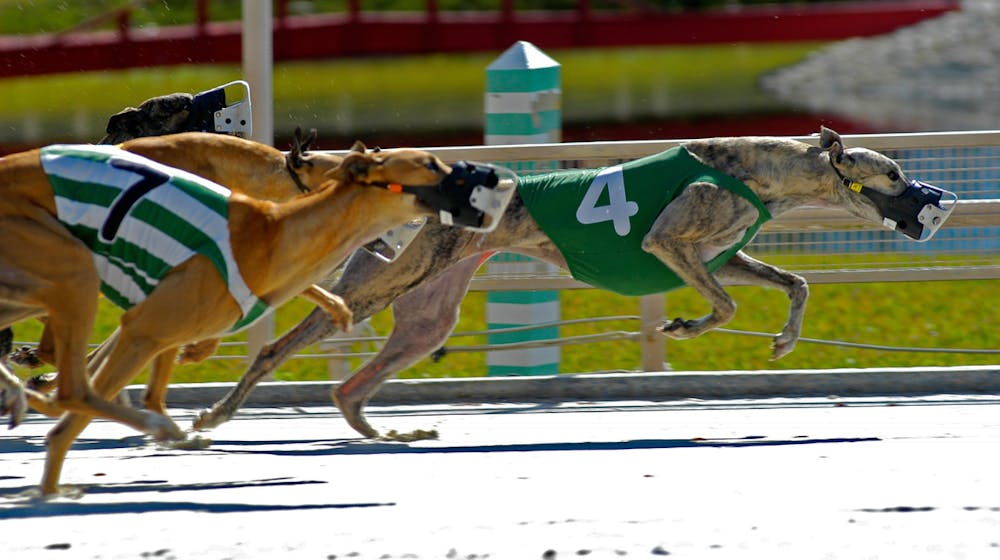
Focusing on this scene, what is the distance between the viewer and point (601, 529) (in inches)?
219

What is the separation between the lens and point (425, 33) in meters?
22.6

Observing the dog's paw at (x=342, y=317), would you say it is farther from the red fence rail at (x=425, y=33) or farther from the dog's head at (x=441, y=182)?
the red fence rail at (x=425, y=33)

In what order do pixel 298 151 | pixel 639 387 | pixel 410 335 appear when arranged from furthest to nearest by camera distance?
pixel 639 387 → pixel 410 335 → pixel 298 151

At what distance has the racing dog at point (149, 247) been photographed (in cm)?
601

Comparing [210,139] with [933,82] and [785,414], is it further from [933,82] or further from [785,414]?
[933,82]

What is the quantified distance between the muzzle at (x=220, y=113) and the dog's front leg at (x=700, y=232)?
1920 millimetres

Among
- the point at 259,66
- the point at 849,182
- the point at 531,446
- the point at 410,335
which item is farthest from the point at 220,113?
the point at 849,182

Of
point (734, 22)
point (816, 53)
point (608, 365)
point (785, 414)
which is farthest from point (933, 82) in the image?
point (785, 414)

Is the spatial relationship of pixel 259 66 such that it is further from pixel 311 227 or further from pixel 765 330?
pixel 765 330

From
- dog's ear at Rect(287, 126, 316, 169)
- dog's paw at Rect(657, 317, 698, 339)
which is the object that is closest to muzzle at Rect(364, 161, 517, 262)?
dog's ear at Rect(287, 126, 316, 169)

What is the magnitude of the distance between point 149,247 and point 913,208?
3.56 meters

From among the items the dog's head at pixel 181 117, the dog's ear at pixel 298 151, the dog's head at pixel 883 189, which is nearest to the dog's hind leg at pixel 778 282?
the dog's head at pixel 883 189

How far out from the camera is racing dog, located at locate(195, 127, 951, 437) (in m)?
7.48

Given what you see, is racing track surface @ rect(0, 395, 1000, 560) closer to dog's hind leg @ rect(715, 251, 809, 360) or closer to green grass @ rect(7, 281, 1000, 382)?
dog's hind leg @ rect(715, 251, 809, 360)
